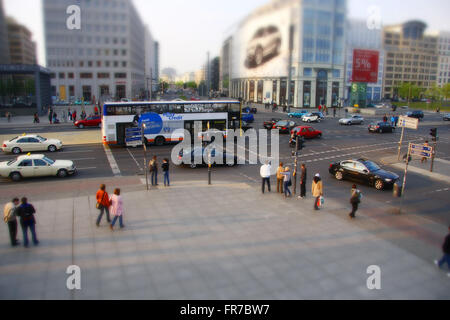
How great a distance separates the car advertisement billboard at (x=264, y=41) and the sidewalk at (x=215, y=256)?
11.1 meters

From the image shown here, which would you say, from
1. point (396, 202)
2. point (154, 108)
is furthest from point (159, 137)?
point (396, 202)

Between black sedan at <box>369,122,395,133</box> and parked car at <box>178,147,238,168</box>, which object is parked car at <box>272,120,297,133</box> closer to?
black sedan at <box>369,122,395,133</box>

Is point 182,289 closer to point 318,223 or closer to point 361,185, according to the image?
point 318,223

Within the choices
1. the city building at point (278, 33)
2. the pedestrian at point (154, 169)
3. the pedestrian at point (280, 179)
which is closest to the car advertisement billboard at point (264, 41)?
the city building at point (278, 33)

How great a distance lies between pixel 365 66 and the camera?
222 ft

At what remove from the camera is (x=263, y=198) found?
619 inches

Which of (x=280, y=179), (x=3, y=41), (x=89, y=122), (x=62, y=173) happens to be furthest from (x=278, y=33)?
(x=3, y=41)

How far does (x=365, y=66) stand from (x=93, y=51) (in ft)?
194

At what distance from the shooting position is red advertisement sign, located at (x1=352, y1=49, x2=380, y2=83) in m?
64.6

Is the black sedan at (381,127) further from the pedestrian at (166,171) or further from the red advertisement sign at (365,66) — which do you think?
the pedestrian at (166,171)

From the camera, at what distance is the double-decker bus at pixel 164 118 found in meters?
28.3

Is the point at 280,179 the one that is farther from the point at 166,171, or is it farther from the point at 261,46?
the point at 261,46

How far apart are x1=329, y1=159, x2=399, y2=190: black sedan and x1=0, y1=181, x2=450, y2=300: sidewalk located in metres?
4.82
